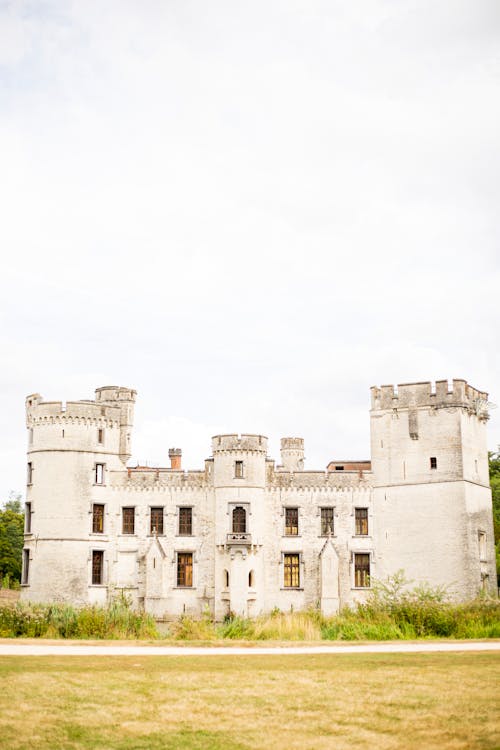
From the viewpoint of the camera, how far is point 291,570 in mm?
43250

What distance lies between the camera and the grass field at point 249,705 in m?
12.2

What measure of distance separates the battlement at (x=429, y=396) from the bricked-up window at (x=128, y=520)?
520 inches

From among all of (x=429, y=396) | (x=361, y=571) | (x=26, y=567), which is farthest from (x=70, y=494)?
(x=429, y=396)

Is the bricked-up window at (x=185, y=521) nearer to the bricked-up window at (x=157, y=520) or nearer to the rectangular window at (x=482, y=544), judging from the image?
the bricked-up window at (x=157, y=520)

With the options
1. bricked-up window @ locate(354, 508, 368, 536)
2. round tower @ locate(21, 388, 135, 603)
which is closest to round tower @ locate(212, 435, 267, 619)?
bricked-up window @ locate(354, 508, 368, 536)

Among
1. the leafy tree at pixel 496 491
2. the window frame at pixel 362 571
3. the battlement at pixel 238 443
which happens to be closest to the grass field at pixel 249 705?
the window frame at pixel 362 571

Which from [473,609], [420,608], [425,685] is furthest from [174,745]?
[473,609]

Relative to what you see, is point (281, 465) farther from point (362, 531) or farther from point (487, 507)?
point (487, 507)

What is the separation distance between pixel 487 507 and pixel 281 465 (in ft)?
42.2

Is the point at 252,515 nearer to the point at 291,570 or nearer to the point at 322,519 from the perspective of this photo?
the point at 291,570

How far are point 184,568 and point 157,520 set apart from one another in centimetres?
271

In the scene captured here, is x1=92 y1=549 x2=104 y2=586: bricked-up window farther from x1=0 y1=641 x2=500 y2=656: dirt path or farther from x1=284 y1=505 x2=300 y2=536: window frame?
x1=0 y1=641 x2=500 y2=656: dirt path

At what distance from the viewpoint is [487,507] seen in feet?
143

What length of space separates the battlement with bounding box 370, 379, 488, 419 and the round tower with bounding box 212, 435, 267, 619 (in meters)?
6.29
